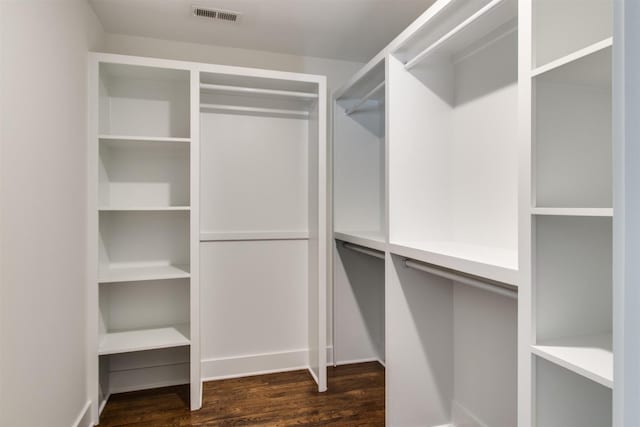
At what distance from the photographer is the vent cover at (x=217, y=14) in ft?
7.39

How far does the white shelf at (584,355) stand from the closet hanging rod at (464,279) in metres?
0.22

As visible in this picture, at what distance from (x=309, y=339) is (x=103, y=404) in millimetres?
1388

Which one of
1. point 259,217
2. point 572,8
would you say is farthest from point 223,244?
point 572,8

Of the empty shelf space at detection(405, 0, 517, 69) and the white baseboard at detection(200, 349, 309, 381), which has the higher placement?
the empty shelf space at detection(405, 0, 517, 69)

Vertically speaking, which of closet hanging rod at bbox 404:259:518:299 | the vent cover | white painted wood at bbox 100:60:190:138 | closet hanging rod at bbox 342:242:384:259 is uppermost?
the vent cover

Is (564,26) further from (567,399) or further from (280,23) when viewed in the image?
(280,23)

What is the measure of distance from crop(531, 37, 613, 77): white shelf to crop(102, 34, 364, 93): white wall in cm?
207

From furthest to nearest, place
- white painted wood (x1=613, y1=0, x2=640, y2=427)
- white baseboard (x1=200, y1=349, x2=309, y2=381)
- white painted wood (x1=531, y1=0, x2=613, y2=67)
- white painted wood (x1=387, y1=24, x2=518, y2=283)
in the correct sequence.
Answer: white baseboard (x1=200, y1=349, x2=309, y2=381) → white painted wood (x1=387, y1=24, x2=518, y2=283) → white painted wood (x1=531, y1=0, x2=613, y2=67) → white painted wood (x1=613, y1=0, x2=640, y2=427)

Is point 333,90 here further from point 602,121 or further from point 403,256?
point 602,121

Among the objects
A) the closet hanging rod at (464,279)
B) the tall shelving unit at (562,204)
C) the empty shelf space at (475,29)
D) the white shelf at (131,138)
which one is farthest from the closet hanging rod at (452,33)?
the white shelf at (131,138)

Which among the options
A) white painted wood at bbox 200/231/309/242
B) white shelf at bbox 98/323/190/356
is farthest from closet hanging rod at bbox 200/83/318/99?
white shelf at bbox 98/323/190/356

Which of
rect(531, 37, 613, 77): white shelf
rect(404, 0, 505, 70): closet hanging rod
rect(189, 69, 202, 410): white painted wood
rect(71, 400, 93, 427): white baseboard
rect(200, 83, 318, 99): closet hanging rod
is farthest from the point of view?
rect(200, 83, 318, 99): closet hanging rod

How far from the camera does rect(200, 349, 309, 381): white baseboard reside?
2.73m

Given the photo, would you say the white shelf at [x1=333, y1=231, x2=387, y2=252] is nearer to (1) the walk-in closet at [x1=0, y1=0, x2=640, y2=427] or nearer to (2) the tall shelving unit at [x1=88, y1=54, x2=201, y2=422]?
(1) the walk-in closet at [x1=0, y1=0, x2=640, y2=427]
